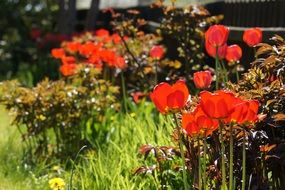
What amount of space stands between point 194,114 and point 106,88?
3074 mm

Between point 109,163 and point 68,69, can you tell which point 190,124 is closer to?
point 109,163

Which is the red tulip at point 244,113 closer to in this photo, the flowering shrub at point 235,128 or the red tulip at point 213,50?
the flowering shrub at point 235,128

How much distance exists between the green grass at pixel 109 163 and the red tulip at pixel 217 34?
83 cm

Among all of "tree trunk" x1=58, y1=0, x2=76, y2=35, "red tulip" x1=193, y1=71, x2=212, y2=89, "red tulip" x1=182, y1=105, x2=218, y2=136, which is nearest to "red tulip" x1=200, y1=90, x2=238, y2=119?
"red tulip" x1=182, y1=105, x2=218, y2=136

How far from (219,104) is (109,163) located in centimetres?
176

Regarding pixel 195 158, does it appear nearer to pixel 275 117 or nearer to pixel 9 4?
pixel 275 117

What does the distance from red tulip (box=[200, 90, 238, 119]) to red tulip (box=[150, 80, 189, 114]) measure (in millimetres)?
169

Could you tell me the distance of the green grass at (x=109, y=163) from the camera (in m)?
3.82

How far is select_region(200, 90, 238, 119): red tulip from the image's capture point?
8.36 ft

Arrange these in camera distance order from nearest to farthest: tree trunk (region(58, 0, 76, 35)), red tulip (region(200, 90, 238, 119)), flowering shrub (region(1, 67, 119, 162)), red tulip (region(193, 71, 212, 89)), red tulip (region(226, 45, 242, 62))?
red tulip (region(200, 90, 238, 119)) < red tulip (region(193, 71, 212, 89)) < red tulip (region(226, 45, 242, 62)) < flowering shrub (region(1, 67, 119, 162)) < tree trunk (region(58, 0, 76, 35))

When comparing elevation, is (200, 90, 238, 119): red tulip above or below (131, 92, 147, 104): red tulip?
above

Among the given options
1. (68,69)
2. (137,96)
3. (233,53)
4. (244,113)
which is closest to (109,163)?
(233,53)

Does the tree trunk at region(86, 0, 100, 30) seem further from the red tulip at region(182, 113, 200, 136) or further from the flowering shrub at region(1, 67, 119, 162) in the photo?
the red tulip at region(182, 113, 200, 136)

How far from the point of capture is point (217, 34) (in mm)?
3289
